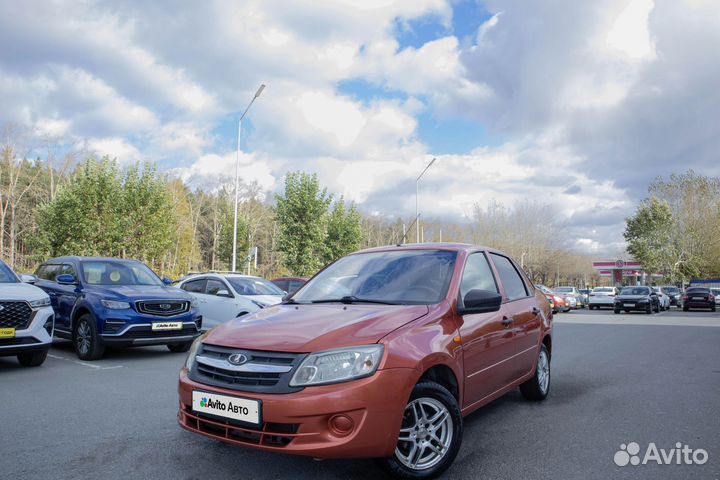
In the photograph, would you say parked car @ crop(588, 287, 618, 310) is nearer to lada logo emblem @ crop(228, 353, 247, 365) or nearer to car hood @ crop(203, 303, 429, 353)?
car hood @ crop(203, 303, 429, 353)

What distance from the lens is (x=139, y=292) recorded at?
30.6 feet

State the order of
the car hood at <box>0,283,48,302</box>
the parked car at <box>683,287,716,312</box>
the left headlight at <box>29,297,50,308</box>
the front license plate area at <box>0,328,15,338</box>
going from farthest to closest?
the parked car at <box>683,287,716,312</box> → the left headlight at <box>29,297,50,308</box> → the car hood at <box>0,283,48,302</box> → the front license plate area at <box>0,328,15,338</box>

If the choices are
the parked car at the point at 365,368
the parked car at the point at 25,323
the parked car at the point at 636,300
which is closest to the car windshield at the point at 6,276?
the parked car at the point at 25,323

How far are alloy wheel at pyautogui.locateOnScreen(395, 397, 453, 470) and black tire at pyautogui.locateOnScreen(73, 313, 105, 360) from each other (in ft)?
22.7

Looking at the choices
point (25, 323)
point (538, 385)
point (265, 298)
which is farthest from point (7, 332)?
point (538, 385)

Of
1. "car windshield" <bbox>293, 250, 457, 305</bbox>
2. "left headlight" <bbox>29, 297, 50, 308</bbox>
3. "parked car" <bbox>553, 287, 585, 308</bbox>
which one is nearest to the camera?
"car windshield" <bbox>293, 250, 457, 305</bbox>

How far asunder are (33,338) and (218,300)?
4516 millimetres

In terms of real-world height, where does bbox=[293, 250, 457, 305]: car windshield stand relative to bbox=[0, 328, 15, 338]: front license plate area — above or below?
above

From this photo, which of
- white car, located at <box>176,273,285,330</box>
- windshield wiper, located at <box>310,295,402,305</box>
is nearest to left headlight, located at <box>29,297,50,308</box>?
white car, located at <box>176,273,285,330</box>

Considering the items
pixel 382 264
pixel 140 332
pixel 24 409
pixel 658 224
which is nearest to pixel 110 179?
pixel 140 332

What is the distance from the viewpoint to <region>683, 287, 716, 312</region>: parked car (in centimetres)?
3412

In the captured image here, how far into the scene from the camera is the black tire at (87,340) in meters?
8.88

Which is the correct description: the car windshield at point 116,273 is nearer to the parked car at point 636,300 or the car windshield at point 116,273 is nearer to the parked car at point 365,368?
the parked car at point 365,368

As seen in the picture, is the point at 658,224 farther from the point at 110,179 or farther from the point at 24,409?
the point at 24,409
